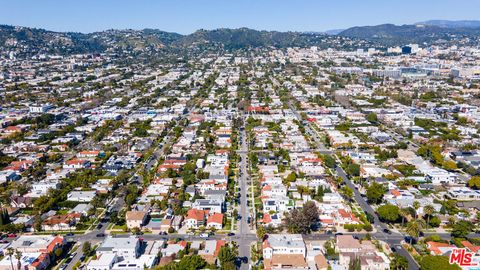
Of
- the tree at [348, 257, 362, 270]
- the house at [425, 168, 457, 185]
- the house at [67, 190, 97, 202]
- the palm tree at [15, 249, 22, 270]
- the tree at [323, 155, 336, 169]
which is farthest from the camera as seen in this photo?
the tree at [323, 155, 336, 169]

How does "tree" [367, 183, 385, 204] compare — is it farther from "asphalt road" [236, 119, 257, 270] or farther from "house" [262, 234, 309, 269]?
"asphalt road" [236, 119, 257, 270]

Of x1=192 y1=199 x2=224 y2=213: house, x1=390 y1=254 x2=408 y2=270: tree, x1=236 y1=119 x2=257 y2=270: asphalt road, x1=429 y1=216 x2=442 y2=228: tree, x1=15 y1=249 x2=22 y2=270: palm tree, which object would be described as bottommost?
x1=429 y1=216 x2=442 y2=228: tree

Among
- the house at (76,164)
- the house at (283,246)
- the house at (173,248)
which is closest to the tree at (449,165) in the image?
the house at (283,246)

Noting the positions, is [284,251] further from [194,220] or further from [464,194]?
[464,194]

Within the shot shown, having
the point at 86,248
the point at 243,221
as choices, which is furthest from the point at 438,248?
the point at 86,248

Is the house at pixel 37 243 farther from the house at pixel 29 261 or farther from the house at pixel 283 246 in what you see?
the house at pixel 283 246

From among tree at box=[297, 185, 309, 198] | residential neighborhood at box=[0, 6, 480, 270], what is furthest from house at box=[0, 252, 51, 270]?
tree at box=[297, 185, 309, 198]
